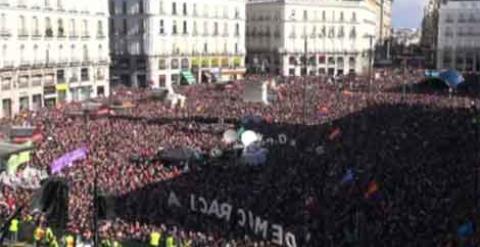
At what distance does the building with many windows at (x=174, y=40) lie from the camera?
96312 millimetres

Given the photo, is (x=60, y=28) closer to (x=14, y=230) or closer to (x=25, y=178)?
(x=25, y=178)

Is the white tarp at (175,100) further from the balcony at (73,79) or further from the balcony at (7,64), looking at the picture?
the balcony at (73,79)

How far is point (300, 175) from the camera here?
112 ft

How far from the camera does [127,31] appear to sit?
96688 mm

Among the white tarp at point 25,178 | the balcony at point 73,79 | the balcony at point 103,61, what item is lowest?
the white tarp at point 25,178

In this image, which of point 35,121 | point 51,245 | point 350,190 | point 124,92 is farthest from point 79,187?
point 124,92

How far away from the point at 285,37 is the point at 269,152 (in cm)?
7667

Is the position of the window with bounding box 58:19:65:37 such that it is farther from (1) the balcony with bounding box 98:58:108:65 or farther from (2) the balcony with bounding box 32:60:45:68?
Result: (1) the balcony with bounding box 98:58:108:65

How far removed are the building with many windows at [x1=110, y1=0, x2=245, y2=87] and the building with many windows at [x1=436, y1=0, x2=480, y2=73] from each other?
26.5 m

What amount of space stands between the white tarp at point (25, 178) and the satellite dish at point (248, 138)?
1221 cm

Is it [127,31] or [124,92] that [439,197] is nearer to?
[124,92]

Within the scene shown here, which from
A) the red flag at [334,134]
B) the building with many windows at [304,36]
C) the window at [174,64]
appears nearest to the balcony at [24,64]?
the window at [174,64]

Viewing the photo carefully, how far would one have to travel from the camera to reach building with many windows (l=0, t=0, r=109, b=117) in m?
67.5

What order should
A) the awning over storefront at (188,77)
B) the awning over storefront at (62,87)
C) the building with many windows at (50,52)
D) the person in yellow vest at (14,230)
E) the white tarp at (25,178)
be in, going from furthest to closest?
1. the awning over storefront at (188,77)
2. the awning over storefront at (62,87)
3. the building with many windows at (50,52)
4. the white tarp at (25,178)
5. the person in yellow vest at (14,230)
